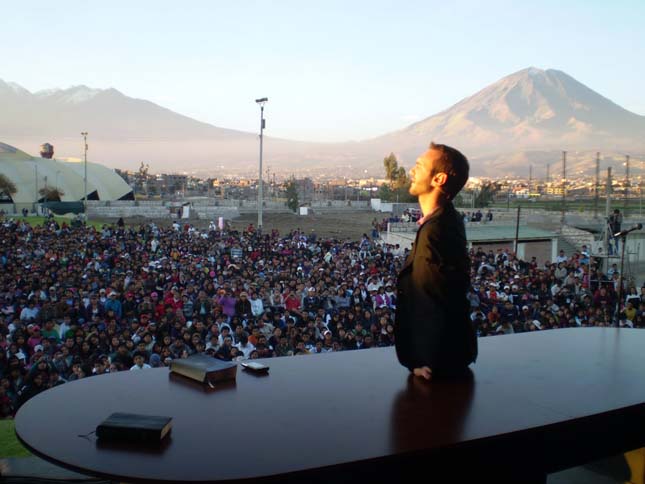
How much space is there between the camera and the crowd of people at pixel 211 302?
22.8 ft

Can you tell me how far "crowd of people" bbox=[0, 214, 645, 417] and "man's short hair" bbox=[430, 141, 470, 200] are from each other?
4.15 metres

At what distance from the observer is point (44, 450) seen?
180 cm

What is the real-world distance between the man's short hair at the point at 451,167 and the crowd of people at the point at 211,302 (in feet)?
13.6

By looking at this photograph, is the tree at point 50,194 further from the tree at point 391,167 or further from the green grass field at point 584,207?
the green grass field at point 584,207

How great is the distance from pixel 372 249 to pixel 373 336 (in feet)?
28.5

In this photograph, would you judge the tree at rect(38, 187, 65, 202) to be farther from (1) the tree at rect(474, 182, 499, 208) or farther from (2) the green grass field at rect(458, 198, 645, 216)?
(1) the tree at rect(474, 182, 499, 208)

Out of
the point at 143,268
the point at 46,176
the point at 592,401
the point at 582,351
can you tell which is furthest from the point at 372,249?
the point at 46,176

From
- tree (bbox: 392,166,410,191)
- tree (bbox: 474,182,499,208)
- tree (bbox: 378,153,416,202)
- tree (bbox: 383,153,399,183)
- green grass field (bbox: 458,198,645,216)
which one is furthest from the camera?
tree (bbox: 383,153,399,183)

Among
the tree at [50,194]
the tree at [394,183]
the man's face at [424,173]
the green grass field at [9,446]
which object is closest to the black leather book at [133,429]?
the man's face at [424,173]

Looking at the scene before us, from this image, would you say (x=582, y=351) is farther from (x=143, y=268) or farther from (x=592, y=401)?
(x=143, y=268)

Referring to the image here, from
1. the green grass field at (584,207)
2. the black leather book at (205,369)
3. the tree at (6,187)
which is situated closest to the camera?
the black leather book at (205,369)

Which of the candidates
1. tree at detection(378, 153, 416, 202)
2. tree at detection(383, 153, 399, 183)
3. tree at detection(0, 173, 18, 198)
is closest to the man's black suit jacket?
tree at detection(378, 153, 416, 202)

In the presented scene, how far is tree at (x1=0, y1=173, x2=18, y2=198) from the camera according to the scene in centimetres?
5128

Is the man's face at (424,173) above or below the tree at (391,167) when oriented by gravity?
below
